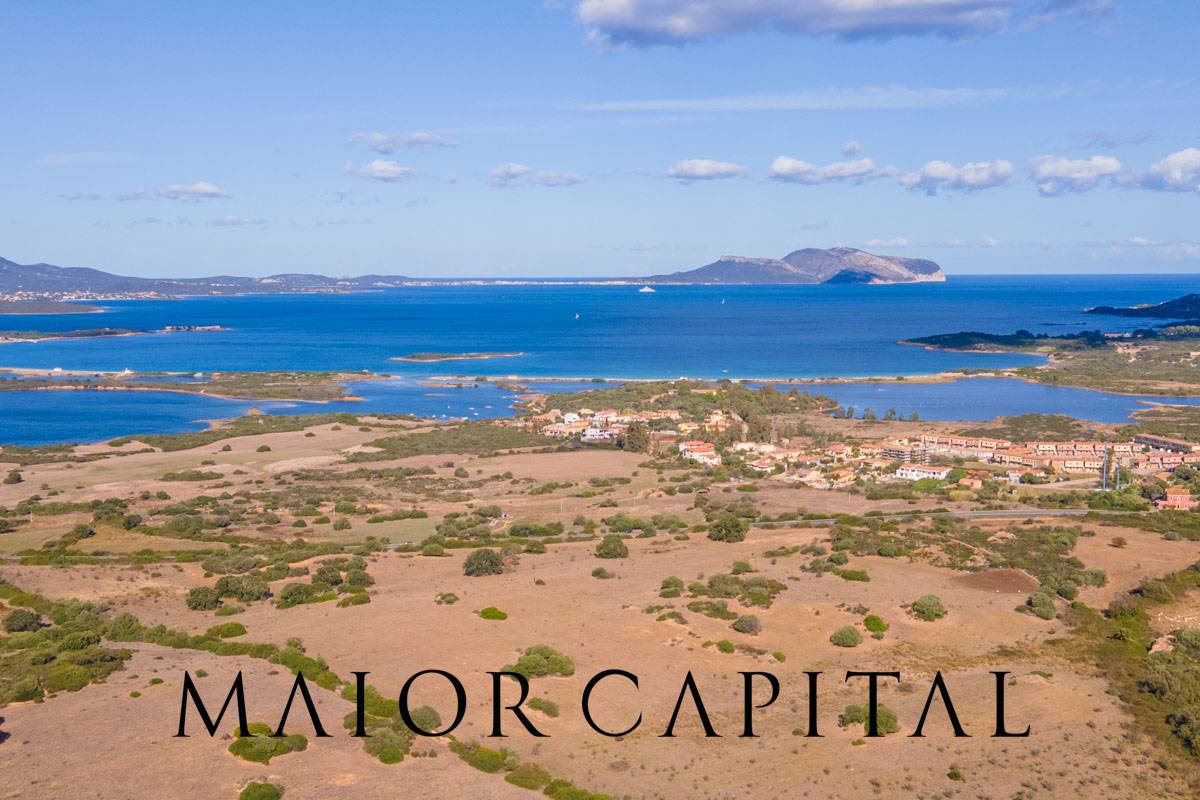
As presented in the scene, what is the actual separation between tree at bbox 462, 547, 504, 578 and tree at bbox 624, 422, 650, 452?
113 feet

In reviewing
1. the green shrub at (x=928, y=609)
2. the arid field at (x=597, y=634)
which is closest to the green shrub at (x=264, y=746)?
the arid field at (x=597, y=634)

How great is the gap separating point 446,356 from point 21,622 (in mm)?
116468

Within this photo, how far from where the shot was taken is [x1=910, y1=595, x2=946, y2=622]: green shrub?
108 ft

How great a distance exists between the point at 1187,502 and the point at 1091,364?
80.6m

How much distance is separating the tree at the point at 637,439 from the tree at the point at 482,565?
34391 mm

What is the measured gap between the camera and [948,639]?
104 feet

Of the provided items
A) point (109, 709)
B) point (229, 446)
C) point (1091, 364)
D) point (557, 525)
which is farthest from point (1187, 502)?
point (1091, 364)

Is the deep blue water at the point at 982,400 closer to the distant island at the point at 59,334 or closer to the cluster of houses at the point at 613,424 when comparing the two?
the cluster of houses at the point at 613,424

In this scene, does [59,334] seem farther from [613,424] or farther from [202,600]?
[202,600]

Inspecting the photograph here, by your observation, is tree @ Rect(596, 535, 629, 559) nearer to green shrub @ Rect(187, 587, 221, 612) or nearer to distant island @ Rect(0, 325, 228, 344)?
green shrub @ Rect(187, 587, 221, 612)

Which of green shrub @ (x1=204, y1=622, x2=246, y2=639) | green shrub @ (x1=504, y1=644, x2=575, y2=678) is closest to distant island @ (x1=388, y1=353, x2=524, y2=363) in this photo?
green shrub @ (x1=204, y1=622, x2=246, y2=639)

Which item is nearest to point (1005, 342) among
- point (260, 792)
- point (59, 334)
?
point (260, 792)

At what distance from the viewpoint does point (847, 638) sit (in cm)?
3081

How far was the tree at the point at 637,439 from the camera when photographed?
73.6 metres
